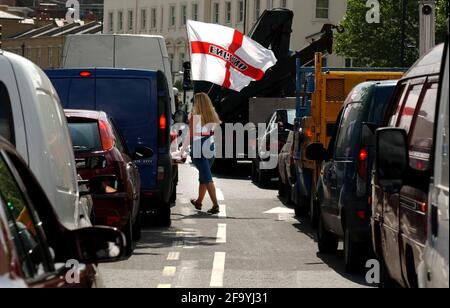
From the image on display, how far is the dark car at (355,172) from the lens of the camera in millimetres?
13820

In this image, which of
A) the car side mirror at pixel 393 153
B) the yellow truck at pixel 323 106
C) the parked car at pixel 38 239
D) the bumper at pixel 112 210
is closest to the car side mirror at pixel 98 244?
the parked car at pixel 38 239

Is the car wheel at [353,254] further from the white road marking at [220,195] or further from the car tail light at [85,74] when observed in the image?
the white road marking at [220,195]

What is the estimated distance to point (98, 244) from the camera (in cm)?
653

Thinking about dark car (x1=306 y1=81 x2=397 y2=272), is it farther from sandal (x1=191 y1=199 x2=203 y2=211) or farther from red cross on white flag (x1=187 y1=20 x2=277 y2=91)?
red cross on white flag (x1=187 y1=20 x2=277 y2=91)

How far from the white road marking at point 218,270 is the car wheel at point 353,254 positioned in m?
1.14

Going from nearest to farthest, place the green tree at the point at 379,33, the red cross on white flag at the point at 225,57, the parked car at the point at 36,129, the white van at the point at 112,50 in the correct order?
1. the parked car at the point at 36,129
2. the white van at the point at 112,50
3. the red cross on white flag at the point at 225,57
4. the green tree at the point at 379,33

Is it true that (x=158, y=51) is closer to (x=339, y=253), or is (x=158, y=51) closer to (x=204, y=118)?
(x=204, y=118)

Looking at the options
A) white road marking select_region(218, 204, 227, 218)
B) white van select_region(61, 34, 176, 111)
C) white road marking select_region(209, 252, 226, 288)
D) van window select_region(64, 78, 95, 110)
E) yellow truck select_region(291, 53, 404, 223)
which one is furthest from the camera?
white van select_region(61, 34, 176, 111)

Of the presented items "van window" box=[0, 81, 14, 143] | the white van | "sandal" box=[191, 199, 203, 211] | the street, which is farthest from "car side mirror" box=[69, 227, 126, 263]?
the white van

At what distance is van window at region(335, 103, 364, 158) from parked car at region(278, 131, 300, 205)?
21.7ft

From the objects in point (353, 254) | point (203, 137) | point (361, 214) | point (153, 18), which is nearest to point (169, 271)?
point (353, 254)

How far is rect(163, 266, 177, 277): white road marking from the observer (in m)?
13.7

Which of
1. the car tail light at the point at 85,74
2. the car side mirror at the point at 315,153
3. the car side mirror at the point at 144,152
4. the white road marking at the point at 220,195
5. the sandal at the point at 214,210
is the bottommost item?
the white road marking at the point at 220,195
